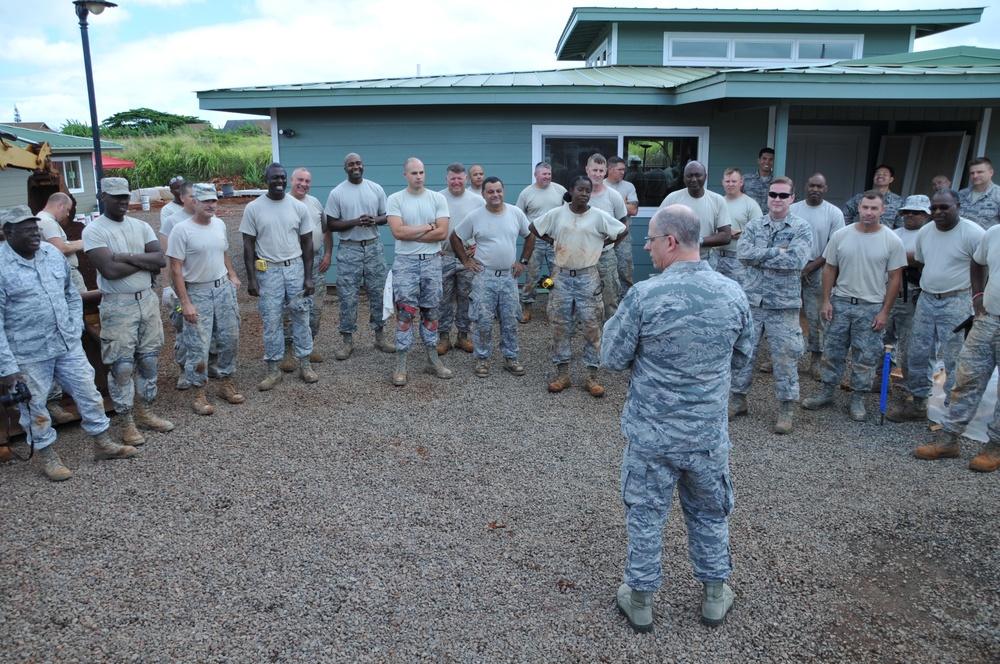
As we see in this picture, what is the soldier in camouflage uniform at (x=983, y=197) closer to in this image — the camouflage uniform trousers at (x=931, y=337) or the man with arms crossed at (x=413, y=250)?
the camouflage uniform trousers at (x=931, y=337)

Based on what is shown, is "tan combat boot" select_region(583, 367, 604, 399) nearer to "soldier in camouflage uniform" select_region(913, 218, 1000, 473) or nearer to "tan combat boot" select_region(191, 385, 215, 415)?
"soldier in camouflage uniform" select_region(913, 218, 1000, 473)

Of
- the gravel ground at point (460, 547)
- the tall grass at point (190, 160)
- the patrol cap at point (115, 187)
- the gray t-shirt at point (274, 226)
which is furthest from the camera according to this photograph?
the tall grass at point (190, 160)

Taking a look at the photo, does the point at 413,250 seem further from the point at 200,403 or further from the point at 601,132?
the point at 601,132

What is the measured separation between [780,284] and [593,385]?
5.79 feet

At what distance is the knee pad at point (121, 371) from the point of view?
5.10 meters

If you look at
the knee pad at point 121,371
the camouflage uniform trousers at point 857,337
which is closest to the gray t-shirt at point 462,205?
the knee pad at point 121,371

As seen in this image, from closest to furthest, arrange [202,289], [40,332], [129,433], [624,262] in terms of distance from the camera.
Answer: [40,332]
[129,433]
[202,289]
[624,262]

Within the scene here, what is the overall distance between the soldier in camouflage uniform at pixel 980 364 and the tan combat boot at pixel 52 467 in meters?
5.81

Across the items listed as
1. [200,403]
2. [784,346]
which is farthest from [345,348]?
[784,346]

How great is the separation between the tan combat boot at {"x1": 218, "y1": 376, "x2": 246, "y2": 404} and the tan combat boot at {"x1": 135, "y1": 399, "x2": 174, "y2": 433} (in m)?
0.62

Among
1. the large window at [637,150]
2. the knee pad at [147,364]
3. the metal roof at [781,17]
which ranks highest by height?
the metal roof at [781,17]

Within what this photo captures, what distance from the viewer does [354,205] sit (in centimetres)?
706

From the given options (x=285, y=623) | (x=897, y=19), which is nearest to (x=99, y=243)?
(x=285, y=623)

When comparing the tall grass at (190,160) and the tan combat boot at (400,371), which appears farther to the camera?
the tall grass at (190,160)
